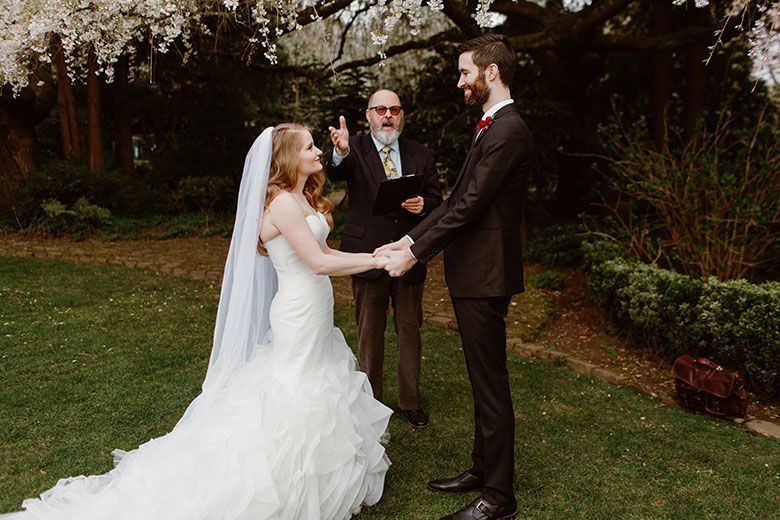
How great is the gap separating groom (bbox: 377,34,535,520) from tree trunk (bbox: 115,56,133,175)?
1193 cm

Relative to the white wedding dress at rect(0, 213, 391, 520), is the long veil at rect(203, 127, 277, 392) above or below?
above

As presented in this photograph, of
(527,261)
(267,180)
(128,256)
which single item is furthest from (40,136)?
(267,180)

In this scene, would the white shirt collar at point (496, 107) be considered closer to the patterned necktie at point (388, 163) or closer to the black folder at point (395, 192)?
the black folder at point (395, 192)

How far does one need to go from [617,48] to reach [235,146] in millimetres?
8510

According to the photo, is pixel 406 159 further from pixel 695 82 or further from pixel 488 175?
pixel 695 82

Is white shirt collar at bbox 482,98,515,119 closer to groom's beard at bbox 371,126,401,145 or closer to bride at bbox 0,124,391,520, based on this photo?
bride at bbox 0,124,391,520

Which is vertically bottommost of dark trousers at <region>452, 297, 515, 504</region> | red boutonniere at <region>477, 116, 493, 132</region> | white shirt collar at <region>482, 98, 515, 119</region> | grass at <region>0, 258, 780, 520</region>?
grass at <region>0, 258, 780, 520</region>

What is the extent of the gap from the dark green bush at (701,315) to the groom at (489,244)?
237 cm

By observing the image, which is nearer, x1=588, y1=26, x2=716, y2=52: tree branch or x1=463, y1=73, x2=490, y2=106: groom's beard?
x1=463, y1=73, x2=490, y2=106: groom's beard

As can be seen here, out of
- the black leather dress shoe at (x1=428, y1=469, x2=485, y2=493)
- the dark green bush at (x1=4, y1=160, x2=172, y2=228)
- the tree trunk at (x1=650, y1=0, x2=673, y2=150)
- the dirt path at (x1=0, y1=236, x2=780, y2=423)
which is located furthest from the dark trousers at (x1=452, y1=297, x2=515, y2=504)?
the dark green bush at (x1=4, y1=160, x2=172, y2=228)

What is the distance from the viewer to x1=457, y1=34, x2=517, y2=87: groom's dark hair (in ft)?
9.89

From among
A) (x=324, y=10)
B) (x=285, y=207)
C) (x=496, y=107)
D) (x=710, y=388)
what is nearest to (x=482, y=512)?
(x=285, y=207)

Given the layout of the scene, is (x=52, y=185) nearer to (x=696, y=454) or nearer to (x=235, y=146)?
(x=235, y=146)

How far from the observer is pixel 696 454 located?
387 cm
